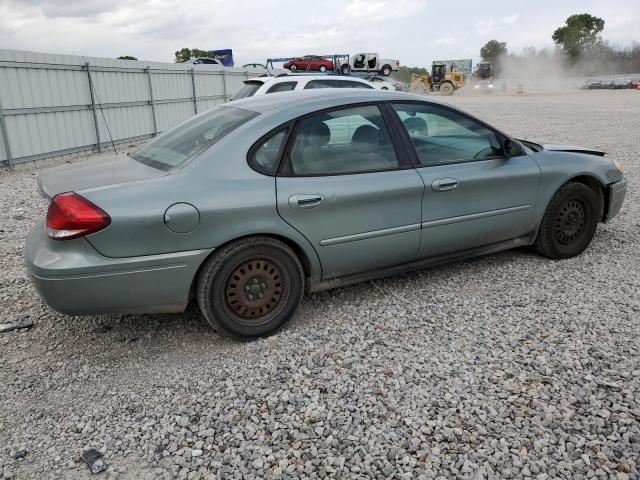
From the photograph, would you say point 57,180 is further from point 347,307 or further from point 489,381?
point 489,381

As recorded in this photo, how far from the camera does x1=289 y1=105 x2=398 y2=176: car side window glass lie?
3482 millimetres

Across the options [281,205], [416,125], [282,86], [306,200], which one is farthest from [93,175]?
[282,86]

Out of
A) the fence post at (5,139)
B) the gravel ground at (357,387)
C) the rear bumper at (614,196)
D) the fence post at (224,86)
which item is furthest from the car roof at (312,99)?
the fence post at (224,86)

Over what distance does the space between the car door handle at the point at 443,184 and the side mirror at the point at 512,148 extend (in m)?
0.63

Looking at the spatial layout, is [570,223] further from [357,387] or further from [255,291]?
[255,291]

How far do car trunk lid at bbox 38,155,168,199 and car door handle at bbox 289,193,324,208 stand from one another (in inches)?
31.1

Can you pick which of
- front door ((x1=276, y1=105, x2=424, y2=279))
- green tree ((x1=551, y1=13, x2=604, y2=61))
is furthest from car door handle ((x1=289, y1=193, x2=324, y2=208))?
green tree ((x1=551, y1=13, x2=604, y2=61))

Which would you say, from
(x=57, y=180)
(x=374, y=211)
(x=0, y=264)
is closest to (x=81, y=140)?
(x=0, y=264)

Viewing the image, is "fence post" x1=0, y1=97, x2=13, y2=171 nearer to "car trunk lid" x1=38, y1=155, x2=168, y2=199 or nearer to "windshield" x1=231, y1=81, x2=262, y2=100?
"windshield" x1=231, y1=81, x2=262, y2=100

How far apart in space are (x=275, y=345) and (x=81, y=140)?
10.3 metres

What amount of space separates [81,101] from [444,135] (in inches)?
400

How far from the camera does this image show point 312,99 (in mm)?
3691

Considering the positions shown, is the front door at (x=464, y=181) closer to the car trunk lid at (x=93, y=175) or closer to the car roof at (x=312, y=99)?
the car roof at (x=312, y=99)

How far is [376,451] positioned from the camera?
2422 millimetres
